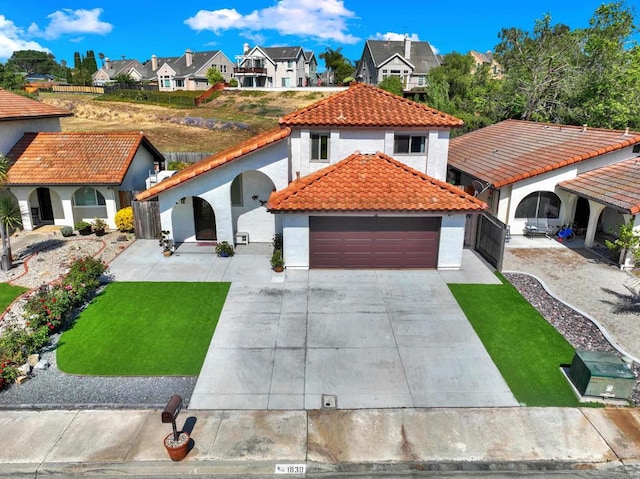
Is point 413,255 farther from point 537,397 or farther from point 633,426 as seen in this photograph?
point 633,426

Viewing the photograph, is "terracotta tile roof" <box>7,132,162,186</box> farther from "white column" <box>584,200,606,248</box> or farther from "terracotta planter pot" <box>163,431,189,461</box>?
"white column" <box>584,200,606,248</box>

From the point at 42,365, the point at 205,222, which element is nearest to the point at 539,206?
the point at 205,222

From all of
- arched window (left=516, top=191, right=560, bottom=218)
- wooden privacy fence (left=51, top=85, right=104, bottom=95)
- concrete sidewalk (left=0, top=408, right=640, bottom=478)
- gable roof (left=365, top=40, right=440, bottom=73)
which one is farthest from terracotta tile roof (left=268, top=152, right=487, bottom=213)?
wooden privacy fence (left=51, top=85, right=104, bottom=95)

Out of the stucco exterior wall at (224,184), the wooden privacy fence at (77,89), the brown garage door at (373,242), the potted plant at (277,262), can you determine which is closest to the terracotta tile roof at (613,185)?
the brown garage door at (373,242)

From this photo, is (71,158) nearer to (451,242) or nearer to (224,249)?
(224,249)

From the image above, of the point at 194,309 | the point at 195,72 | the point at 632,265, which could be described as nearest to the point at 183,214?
the point at 194,309
